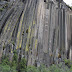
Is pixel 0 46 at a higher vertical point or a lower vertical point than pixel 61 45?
higher

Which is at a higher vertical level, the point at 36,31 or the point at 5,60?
the point at 36,31

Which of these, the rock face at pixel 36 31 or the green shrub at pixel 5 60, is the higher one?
the rock face at pixel 36 31

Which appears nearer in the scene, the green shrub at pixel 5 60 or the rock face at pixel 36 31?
the green shrub at pixel 5 60

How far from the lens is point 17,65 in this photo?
14.6 meters

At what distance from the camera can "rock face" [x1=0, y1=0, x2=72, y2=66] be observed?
16.0 meters

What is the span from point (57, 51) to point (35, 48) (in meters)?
4.27

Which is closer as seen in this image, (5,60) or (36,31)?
(5,60)

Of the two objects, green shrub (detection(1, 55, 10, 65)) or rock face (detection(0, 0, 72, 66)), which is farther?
rock face (detection(0, 0, 72, 66))

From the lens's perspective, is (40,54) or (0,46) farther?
(40,54)

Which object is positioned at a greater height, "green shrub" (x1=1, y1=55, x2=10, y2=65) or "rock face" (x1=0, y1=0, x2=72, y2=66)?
"rock face" (x1=0, y1=0, x2=72, y2=66)

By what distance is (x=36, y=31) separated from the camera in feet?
60.2

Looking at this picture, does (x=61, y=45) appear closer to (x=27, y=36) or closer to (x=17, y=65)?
(x=27, y=36)

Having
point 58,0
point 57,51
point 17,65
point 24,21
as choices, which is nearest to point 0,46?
point 17,65

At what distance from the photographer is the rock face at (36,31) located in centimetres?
1600
